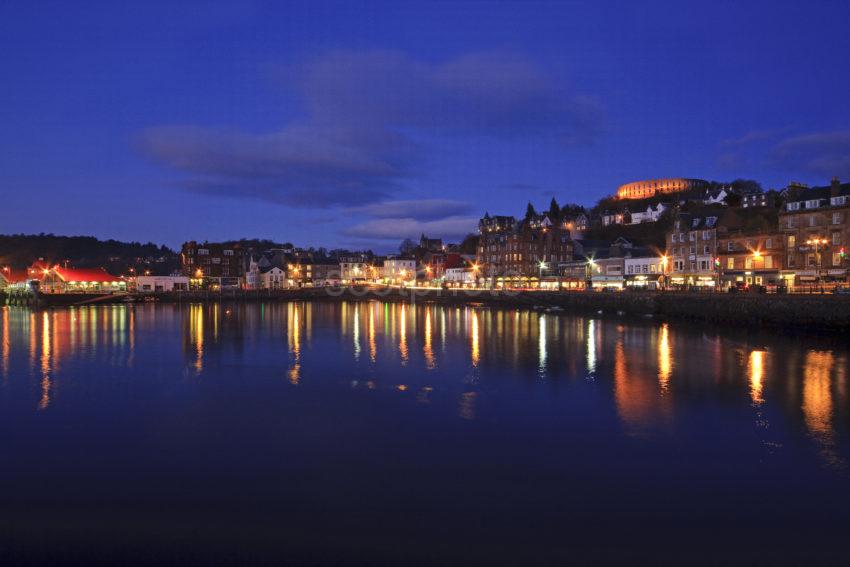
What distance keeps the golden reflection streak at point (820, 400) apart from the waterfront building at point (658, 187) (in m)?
140

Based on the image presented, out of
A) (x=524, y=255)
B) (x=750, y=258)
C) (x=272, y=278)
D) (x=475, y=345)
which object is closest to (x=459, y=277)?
(x=524, y=255)

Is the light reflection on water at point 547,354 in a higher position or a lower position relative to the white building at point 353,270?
lower

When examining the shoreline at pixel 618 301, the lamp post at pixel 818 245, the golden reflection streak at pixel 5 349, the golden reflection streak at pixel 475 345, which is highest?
the lamp post at pixel 818 245

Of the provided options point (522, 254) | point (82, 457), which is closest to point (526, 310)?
point (522, 254)

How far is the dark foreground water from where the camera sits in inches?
359

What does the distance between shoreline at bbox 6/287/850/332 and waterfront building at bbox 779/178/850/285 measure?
12353 mm

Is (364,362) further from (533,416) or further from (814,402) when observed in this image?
(814,402)

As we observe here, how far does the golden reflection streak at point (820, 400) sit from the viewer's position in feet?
47.5

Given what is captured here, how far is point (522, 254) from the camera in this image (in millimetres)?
97938

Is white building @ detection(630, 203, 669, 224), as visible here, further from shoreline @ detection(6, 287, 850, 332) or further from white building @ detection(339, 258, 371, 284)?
white building @ detection(339, 258, 371, 284)

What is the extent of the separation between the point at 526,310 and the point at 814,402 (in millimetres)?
49007

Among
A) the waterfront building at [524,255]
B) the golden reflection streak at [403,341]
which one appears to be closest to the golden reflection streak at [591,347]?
the golden reflection streak at [403,341]

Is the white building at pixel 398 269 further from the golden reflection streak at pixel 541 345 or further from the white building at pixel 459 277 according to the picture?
the golden reflection streak at pixel 541 345

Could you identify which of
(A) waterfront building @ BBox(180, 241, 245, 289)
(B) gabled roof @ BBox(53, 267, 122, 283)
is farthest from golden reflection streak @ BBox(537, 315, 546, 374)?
(B) gabled roof @ BBox(53, 267, 122, 283)
